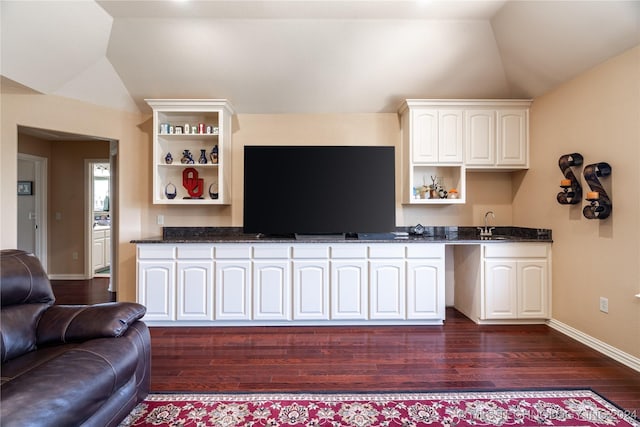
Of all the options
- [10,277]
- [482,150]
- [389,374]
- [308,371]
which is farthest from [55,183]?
[482,150]

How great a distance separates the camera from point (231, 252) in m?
3.22

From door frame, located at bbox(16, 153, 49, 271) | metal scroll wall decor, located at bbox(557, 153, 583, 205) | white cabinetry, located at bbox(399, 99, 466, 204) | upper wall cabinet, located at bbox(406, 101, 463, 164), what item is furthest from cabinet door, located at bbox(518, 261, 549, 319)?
door frame, located at bbox(16, 153, 49, 271)

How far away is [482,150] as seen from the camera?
355cm

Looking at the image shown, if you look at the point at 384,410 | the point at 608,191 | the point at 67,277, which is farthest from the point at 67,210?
the point at 608,191

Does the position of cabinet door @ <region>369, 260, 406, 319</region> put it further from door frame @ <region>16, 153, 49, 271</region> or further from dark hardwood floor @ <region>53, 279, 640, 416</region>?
door frame @ <region>16, 153, 49, 271</region>

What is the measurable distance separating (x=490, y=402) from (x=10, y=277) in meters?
3.03

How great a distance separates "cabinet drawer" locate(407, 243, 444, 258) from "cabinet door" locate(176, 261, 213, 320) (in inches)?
85.4

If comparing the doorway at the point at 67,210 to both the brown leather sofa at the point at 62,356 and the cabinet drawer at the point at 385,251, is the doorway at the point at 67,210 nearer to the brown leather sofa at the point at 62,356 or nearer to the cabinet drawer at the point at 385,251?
the brown leather sofa at the point at 62,356

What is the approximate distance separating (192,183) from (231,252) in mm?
1157

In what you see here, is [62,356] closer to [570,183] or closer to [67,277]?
[570,183]

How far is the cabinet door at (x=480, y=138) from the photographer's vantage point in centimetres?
355

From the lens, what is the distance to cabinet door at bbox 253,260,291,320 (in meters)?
3.22

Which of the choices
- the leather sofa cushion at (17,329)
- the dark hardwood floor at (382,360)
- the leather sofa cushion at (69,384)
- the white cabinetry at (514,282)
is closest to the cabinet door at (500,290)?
the white cabinetry at (514,282)

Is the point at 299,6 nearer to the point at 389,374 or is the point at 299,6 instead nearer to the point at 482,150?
the point at 482,150
